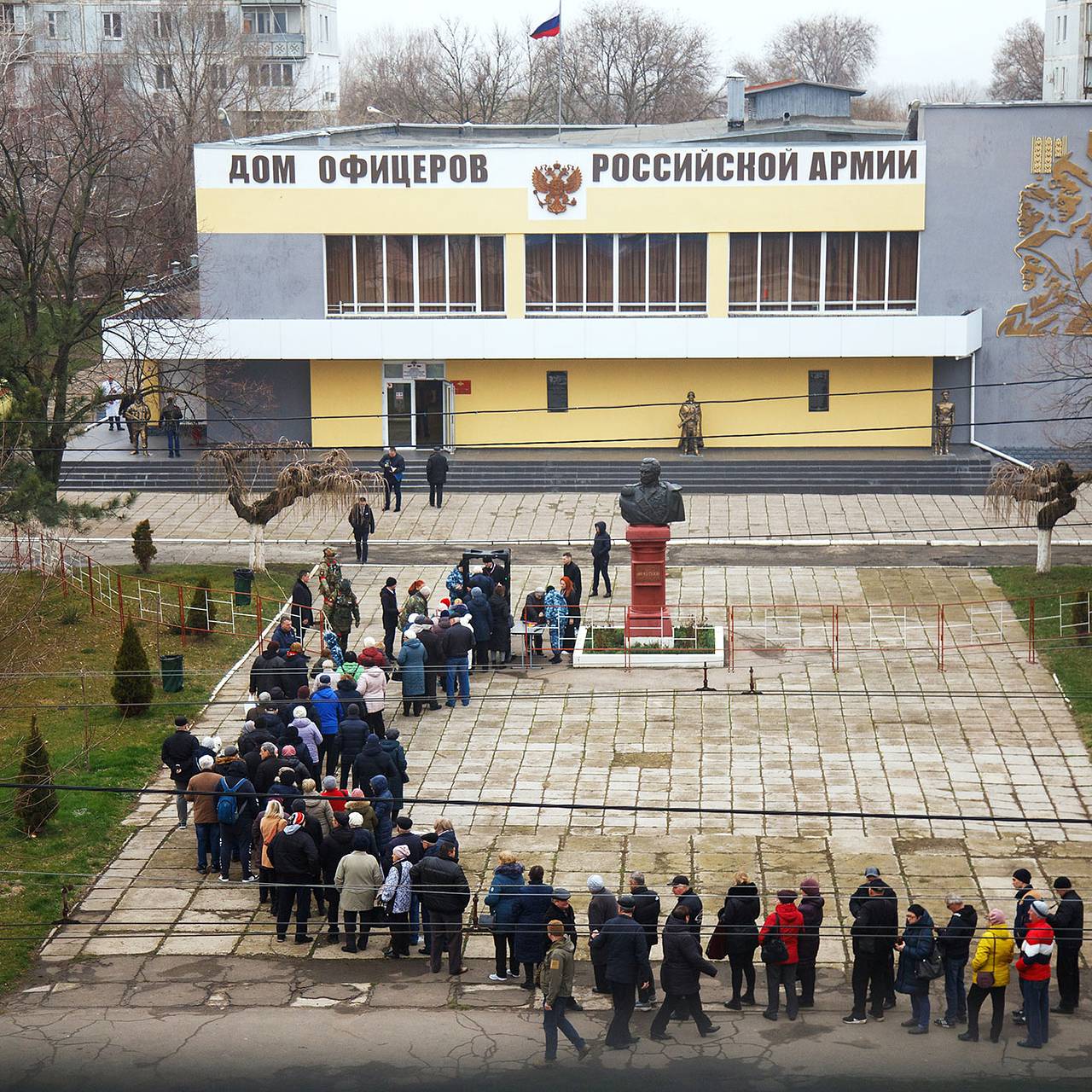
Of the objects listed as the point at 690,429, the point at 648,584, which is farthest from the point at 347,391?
the point at 648,584

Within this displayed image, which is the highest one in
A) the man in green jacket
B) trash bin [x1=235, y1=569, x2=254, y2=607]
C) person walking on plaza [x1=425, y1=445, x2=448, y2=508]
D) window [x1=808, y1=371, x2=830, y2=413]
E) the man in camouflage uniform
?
window [x1=808, y1=371, x2=830, y2=413]

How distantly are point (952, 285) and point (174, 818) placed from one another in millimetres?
29471

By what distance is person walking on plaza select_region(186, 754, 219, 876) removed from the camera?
1786cm

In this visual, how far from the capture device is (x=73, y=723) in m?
23.8

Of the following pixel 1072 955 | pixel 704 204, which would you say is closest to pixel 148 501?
pixel 704 204

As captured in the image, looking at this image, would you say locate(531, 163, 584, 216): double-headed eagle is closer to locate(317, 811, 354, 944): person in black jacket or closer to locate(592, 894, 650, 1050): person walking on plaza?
locate(317, 811, 354, 944): person in black jacket

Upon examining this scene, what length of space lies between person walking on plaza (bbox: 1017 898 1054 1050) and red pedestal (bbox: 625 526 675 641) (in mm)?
12719

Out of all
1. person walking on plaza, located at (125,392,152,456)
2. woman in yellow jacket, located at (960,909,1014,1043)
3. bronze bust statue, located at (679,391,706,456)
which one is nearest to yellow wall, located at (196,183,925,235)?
bronze bust statue, located at (679,391,706,456)

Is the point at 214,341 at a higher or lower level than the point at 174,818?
higher

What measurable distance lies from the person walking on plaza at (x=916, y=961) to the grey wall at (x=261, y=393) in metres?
31.9

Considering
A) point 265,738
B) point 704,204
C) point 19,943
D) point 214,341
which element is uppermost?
point 704,204

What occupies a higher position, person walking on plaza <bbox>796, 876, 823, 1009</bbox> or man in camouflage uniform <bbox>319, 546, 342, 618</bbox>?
man in camouflage uniform <bbox>319, 546, 342, 618</bbox>

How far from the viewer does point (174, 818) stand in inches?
797

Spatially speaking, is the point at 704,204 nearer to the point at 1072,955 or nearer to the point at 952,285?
the point at 952,285
